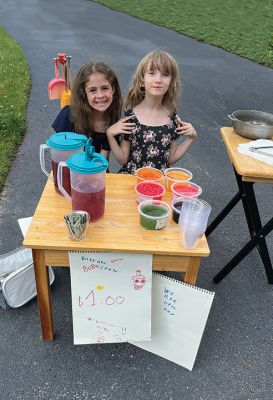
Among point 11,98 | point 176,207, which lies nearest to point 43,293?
point 176,207

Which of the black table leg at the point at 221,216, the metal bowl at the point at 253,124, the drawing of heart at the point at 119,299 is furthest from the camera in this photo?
the black table leg at the point at 221,216

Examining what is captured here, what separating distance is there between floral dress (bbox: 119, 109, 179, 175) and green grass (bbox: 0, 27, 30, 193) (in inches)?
65.2

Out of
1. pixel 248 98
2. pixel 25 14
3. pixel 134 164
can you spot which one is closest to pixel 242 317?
pixel 134 164

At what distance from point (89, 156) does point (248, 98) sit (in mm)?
5245

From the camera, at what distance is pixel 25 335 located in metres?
2.25

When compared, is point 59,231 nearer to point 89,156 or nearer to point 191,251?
point 89,156

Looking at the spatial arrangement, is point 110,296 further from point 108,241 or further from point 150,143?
point 150,143

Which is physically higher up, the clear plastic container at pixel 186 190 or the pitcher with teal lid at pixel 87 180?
the pitcher with teal lid at pixel 87 180

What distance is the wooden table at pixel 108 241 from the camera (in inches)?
68.1

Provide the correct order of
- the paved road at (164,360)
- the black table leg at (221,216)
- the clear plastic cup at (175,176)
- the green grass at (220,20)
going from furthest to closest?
the green grass at (220,20)
the black table leg at (221,216)
the clear plastic cup at (175,176)
the paved road at (164,360)

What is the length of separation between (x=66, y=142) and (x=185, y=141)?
3.12 feet

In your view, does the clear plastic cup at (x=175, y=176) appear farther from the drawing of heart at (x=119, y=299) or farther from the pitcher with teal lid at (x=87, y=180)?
the drawing of heart at (x=119, y=299)

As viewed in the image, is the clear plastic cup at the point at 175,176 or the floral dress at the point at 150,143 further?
the floral dress at the point at 150,143

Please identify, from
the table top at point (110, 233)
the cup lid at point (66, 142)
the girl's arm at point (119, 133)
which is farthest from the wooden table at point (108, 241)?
the girl's arm at point (119, 133)
